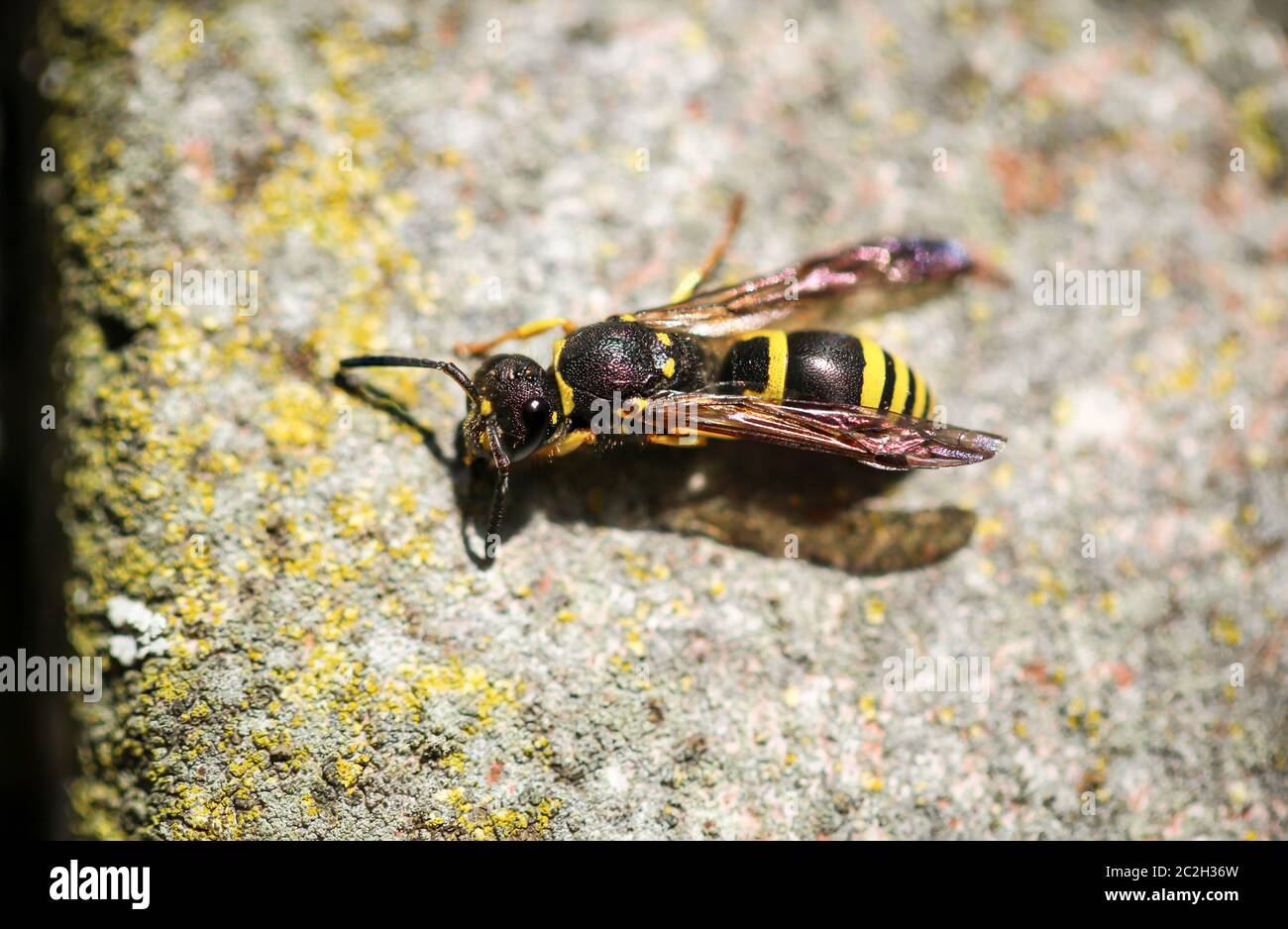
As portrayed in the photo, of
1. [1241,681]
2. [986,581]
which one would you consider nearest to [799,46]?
[986,581]

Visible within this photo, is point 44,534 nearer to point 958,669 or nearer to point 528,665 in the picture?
point 528,665

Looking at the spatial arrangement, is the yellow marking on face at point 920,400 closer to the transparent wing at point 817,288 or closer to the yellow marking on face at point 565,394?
the transparent wing at point 817,288

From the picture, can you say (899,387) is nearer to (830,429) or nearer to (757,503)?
(830,429)

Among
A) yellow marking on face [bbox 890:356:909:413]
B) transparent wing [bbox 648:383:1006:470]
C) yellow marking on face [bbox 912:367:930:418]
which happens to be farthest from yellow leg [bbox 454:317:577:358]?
yellow marking on face [bbox 912:367:930:418]

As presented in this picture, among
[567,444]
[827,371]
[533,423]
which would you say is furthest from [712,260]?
[533,423]

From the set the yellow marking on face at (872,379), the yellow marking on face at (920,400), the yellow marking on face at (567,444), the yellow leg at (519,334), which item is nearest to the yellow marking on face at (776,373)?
the yellow marking on face at (872,379)
